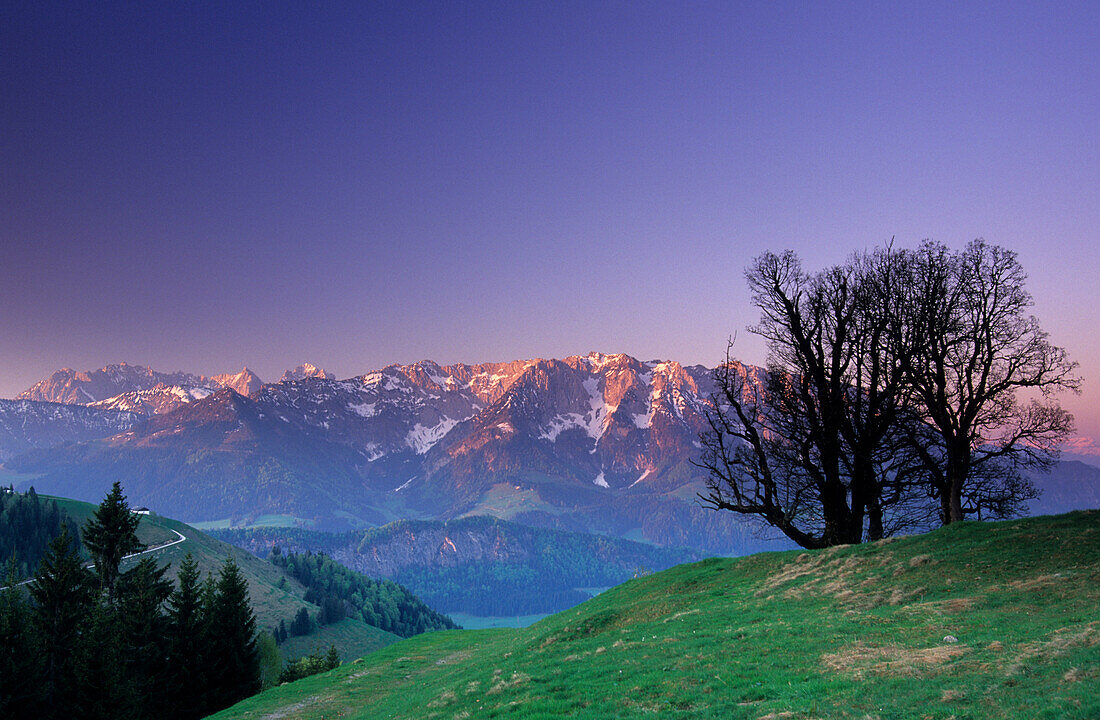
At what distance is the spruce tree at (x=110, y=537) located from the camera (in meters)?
62.0

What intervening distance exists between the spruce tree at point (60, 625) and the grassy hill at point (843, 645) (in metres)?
22.8

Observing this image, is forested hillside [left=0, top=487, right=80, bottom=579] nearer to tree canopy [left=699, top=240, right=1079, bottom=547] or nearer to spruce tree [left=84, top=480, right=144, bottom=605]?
spruce tree [left=84, top=480, right=144, bottom=605]

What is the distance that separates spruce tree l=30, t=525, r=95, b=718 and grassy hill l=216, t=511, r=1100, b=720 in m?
22.8

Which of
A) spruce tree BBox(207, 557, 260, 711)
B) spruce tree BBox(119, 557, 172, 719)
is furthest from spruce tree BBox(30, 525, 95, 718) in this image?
spruce tree BBox(207, 557, 260, 711)

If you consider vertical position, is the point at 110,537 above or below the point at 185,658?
above

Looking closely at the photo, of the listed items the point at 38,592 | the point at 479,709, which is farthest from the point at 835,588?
the point at 38,592

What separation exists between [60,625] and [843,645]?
5772 cm

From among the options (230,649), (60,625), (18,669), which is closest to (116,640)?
(60,625)

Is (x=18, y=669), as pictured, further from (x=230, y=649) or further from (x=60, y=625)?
Result: (x=230, y=649)

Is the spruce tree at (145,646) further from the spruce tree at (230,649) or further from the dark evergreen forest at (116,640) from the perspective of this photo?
the spruce tree at (230,649)

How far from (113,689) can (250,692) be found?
23657 mm

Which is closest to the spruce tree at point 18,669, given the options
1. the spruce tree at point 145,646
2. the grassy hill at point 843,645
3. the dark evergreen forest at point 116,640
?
the dark evergreen forest at point 116,640

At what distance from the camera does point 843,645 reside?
61.0 ft

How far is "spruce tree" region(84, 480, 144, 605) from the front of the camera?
203ft
